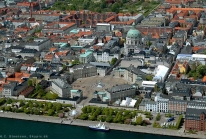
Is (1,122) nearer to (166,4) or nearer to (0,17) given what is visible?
(0,17)

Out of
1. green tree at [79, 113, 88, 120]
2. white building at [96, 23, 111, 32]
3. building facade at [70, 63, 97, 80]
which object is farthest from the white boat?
white building at [96, 23, 111, 32]

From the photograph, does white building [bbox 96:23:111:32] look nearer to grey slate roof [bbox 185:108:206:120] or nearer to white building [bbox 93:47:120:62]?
white building [bbox 93:47:120:62]

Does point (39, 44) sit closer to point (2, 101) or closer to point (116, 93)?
point (2, 101)

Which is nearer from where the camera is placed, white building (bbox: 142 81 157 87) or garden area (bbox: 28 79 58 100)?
garden area (bbox: 28 79 58 100)

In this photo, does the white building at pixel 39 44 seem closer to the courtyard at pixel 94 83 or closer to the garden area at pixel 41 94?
the courtyard at pixel 94 83

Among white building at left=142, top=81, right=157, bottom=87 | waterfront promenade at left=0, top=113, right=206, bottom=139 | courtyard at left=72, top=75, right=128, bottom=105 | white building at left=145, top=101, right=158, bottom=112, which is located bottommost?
waterfront promenade at left=0, top=113, right=206, bottom=139

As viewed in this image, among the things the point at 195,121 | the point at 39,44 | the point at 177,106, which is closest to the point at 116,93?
the point at 177,106

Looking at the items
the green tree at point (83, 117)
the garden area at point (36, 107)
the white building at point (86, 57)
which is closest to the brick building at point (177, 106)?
the green tree at point (83, 117)
